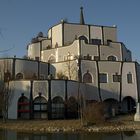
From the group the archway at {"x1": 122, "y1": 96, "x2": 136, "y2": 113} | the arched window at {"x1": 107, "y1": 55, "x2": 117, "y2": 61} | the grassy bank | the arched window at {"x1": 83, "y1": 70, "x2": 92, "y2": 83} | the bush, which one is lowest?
the grassy bank

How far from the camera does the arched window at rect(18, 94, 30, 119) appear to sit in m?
39.9

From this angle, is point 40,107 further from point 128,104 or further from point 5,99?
point 128,104

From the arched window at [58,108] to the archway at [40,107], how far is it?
3.85 feet

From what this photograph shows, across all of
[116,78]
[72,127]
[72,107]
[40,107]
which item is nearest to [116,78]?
[116,78]

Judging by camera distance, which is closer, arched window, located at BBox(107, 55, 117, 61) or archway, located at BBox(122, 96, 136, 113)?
archway, located at BBox(122, 96, 136, 113)

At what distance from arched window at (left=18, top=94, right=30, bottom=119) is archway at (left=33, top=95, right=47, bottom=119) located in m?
0.95

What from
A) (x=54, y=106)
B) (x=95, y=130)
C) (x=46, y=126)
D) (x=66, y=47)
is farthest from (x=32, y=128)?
(x=66, y=47)

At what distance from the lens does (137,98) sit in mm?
49125

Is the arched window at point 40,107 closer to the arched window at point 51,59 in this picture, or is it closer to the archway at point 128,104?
the arched window at point 51,59

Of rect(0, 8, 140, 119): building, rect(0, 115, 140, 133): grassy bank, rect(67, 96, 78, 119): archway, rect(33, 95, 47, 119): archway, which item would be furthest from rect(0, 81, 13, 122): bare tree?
rect(67, 96, 78, 119): archway

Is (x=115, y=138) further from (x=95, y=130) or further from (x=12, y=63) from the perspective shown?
(x=12, y=63)

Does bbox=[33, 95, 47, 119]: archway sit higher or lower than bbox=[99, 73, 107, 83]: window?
lower

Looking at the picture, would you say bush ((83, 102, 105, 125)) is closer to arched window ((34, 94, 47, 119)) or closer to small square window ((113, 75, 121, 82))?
arched window ((34, 94, 47, 119))

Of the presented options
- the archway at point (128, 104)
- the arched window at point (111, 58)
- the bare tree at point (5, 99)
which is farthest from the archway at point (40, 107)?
the arched window at point (111, 58)
